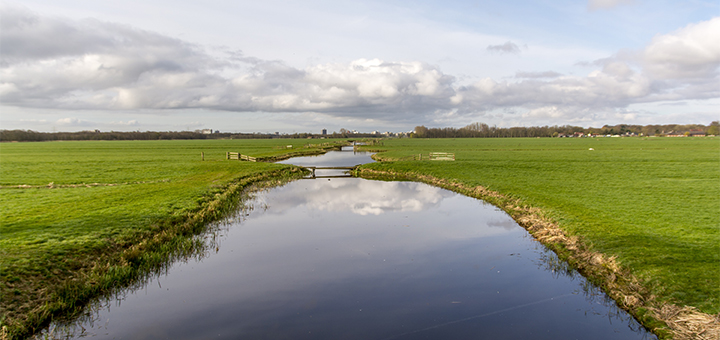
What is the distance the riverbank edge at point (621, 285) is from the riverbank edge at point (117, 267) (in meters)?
14.9

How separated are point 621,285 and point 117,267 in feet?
53.0

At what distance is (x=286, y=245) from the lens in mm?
15141

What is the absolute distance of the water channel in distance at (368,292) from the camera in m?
8.57

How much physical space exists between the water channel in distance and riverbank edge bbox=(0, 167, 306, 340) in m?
0.77

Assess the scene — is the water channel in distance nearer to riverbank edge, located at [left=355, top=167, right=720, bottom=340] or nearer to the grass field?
riverbank edge, located at [left=355, top=167, right=720, bottom=340]

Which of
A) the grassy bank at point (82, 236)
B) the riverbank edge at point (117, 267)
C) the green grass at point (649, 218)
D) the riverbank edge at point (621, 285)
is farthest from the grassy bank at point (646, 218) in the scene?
the grassy bank at point (82, 236)

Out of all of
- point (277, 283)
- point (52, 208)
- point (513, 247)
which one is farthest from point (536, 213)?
point (52, 208)

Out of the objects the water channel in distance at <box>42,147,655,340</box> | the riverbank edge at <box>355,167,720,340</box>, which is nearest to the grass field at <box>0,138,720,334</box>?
the riverbank edge at <box>355,167,720,340</box>

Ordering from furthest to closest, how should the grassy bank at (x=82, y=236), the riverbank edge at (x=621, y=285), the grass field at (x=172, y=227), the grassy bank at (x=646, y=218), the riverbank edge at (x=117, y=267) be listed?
1. the grassy bank at (x=646, y=218)
2. the grass field at (x=172, y=227)
3. the grassy bank at (x=82, y=236)
4. the riverbank edge at (x=117, y=267)
5. the riverbank edge at (x=621, y=285)

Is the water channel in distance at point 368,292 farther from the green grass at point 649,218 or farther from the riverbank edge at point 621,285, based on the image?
the green grass at point 649,218

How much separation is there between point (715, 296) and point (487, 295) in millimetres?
5596

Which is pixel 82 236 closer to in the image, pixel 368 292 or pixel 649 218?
pixel 368 292

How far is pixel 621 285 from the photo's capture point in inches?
416

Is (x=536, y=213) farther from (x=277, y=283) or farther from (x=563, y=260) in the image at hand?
(x=277, y=283)
